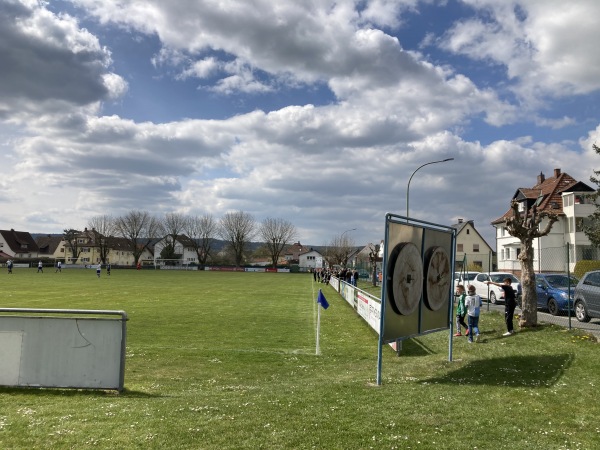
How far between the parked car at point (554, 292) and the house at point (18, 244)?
459ft

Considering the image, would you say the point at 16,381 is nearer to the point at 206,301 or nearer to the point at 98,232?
the point at 206,301

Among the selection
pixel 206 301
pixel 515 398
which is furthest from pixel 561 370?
pixel 206 301

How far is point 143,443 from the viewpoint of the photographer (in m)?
5.03

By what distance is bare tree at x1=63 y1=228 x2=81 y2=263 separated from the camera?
133 metres

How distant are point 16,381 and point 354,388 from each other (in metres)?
5.17

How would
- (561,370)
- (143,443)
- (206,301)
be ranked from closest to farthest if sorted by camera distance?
1. (143,443)
2. (561,370)
3. (206,301)

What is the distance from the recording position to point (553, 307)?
1881 centimetres

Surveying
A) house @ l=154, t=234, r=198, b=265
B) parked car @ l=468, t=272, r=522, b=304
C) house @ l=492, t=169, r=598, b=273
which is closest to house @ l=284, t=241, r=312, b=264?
house @ l=154, t=234, r=198, b=265

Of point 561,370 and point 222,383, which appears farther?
point 222,383

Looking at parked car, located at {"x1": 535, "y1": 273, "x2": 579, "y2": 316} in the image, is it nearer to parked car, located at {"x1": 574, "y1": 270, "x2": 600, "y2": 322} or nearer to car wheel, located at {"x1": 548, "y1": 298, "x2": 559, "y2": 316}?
car wheel, located at {"x1": 548, "y1": 298, "x2": 559, "y2": 316}

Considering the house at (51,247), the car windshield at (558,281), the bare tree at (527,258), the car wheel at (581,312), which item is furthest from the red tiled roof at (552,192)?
the house at (51,247)

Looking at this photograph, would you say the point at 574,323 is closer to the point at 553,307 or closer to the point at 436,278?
the point at 553,307

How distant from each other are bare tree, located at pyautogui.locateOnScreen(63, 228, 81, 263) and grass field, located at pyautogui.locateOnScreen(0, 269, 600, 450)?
132 metres

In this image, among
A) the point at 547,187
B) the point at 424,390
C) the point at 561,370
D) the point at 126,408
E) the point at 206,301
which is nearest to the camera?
the point at 126,408
